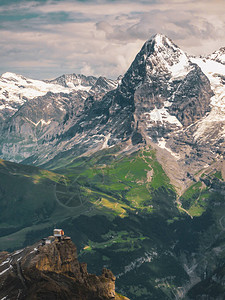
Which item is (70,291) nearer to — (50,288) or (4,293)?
(50,288)

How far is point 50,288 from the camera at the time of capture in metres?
184

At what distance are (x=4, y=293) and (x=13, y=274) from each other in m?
13.2

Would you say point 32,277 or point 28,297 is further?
point 32,277

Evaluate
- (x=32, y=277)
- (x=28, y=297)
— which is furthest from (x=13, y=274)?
(x=28, y=297)

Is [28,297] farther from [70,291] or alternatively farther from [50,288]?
[70,291]

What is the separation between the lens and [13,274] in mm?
198750

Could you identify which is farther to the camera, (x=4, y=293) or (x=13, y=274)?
(x=13, y=274)

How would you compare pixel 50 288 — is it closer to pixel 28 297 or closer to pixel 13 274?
pixel 28 297

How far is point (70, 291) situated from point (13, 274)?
83.1 ft

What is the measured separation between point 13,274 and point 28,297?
24.5 meters

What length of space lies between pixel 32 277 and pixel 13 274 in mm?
11257

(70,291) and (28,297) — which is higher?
(28,297)

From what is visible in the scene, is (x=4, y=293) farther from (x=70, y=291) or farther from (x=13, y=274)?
(x=70, y=291)

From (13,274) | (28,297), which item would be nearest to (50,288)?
(28,297)
